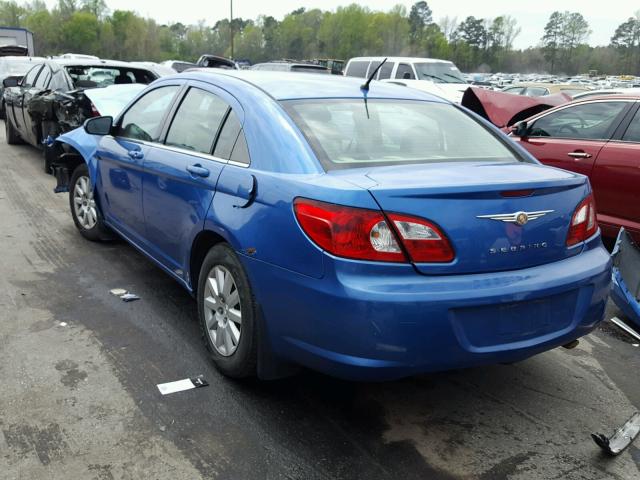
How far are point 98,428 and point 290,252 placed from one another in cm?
124

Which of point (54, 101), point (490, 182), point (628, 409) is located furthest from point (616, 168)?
point (54, 101)

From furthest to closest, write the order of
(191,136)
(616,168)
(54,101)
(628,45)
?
1. (628,45)
2. (54,101)
3. (616,168)
4. (191,136)

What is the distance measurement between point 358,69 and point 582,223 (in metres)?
14.2

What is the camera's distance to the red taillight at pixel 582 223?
2.93 meters

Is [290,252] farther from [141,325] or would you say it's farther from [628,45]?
[628,45]

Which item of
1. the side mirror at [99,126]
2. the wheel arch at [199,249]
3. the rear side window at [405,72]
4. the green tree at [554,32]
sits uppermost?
the green tree at [554,32]

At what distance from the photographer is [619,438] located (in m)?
2.86

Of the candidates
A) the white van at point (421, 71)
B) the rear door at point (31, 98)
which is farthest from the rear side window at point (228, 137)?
the white van at point (421, 71)

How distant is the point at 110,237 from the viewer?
556cm

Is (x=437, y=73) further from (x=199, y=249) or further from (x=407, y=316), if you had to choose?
(x=407, y=316)

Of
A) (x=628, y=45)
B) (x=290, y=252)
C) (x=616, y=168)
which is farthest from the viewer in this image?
(x=628, y=45)

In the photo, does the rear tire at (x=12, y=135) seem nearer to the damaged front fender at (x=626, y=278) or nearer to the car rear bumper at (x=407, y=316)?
the car rear bumper at (x=407, y=316)

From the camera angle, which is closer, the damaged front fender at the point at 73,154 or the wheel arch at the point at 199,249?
the wheel arch at the point at 199,249

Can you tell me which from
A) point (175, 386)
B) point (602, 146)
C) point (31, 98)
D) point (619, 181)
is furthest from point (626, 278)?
point (31, 98)
